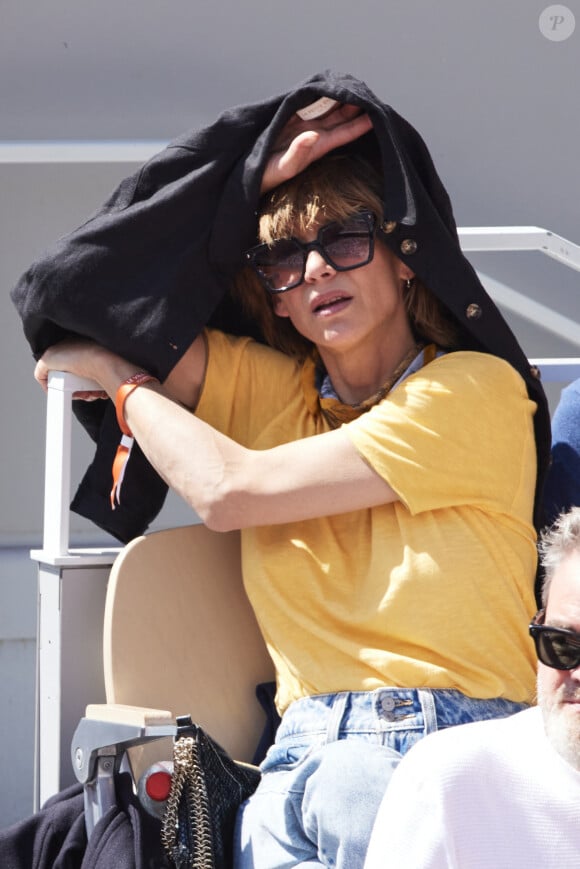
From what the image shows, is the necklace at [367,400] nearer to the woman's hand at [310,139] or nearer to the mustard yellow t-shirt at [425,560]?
the mustard yellow t-shirt at [425,560]

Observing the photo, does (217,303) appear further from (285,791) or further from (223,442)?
(285,791)

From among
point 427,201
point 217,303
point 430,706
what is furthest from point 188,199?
point 430,706

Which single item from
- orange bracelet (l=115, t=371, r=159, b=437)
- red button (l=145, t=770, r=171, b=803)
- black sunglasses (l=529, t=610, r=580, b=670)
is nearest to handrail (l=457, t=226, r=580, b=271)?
orange bracelet (l=115, t=371, r=159, b=437)

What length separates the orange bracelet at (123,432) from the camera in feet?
6.80

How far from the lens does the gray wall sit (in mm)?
3609

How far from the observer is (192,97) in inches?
144

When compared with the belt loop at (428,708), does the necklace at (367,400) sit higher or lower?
higher

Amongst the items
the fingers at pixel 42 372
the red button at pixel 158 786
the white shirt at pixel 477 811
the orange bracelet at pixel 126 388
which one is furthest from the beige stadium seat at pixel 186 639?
the white shirt at pixel 477 811

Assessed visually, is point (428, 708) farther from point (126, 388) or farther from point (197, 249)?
point (197, 249)

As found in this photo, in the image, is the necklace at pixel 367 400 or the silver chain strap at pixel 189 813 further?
the necklace at pixel 367 400

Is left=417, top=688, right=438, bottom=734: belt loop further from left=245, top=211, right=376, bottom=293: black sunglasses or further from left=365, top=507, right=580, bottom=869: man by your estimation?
left=245, top=211, right=376, bottom=293: black sunglasses

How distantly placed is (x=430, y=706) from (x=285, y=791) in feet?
0.77

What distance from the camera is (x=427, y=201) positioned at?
2012 millimetres

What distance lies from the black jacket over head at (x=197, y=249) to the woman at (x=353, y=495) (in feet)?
0.14
